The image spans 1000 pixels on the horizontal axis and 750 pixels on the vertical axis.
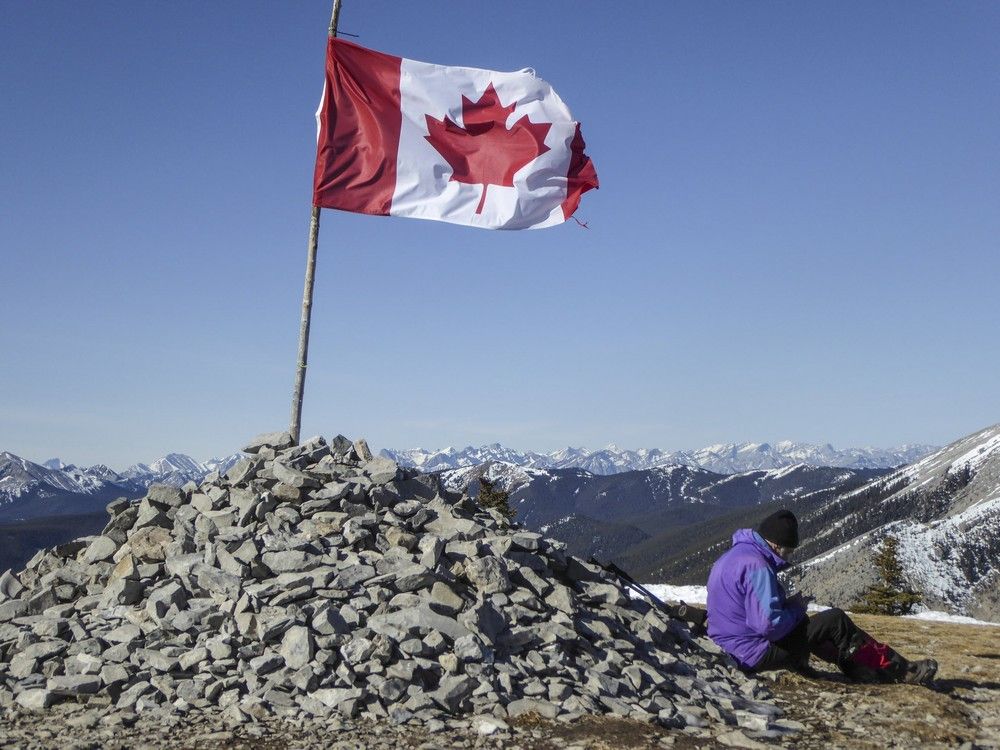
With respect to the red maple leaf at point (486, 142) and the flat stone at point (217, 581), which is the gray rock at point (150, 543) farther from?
the red maple leaf at point (486, 142)

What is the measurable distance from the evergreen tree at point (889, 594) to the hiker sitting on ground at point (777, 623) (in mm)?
54675

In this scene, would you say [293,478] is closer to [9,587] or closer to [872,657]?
[9,587]

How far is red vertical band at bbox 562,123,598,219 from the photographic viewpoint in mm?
17875

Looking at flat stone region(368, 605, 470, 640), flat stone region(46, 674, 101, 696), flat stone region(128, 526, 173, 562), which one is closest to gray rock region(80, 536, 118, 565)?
flat stone region(128, 526, 173, 562)

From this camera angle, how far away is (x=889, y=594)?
209ft

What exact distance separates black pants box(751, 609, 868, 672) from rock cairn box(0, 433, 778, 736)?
68cm

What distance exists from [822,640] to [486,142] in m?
11.6

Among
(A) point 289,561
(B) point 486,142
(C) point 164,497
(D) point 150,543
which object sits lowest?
(D) point 150,543

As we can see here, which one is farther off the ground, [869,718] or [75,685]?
[869,718]

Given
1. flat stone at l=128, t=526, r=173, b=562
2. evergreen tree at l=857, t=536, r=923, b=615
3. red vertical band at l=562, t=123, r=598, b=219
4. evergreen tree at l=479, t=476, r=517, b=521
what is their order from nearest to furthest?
flat stone at l=128, t=526, r=173, b=562 → red vertical band at l=562, t=123, r=598, b=219 → evergreen tree at l=479, t=476, r=517, b=521 → evergreen tree at l=857, t=536, r=923, b=615

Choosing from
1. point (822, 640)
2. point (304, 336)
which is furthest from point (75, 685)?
point (822, 640)

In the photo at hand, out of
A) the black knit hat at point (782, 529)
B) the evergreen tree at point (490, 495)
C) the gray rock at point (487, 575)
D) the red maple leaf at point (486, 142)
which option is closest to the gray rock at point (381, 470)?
the gray rock at point (487, 575)

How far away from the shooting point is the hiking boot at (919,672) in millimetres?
11969

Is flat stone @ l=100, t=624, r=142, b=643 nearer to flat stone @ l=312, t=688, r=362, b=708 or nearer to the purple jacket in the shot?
flat stone @ l=312, t=688, r=362, b=708
